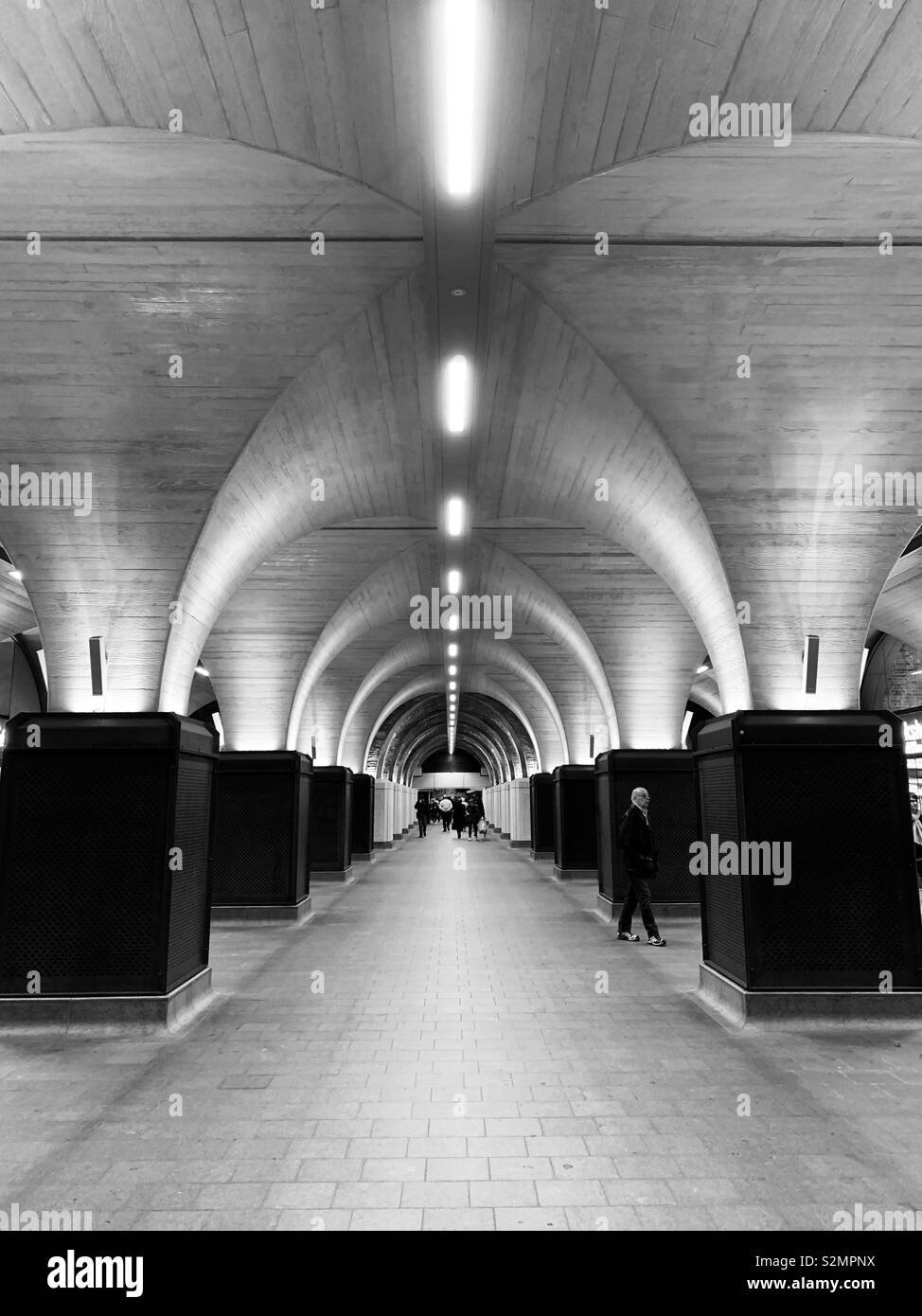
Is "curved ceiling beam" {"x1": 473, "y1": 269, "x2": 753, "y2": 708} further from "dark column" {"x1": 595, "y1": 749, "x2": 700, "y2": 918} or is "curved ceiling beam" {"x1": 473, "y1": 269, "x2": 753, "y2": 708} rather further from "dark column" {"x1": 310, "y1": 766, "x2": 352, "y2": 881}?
"dark column" {"x1": 310, "y1": 766, "x2": 352, "y2": 881}

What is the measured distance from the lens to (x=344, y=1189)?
3.92 m

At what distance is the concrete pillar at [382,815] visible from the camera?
29.5 m

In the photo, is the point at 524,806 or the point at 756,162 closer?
the point at 756,162

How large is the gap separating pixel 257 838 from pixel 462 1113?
8.13 metres

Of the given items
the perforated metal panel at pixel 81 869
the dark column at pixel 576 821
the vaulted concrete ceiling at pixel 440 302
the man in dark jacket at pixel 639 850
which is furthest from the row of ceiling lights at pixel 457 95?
the dark column at pixel 576 821

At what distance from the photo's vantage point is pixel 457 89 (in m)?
4.39

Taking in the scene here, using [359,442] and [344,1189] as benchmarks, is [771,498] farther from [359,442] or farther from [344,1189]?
[344,1189]

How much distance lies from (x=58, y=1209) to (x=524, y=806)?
87.2 feet

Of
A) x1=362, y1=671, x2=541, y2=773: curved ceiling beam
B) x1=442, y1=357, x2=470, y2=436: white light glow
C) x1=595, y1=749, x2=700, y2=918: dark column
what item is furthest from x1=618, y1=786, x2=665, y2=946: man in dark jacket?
x1=362, y1=671, x2=541, y2=773: curved ceiling beam

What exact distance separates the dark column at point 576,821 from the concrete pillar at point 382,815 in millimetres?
11258

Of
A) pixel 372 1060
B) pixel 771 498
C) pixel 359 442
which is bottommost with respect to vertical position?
pixel 372 1060

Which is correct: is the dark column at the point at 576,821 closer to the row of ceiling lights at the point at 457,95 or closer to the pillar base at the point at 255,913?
the pillar base at the point at 255,913
